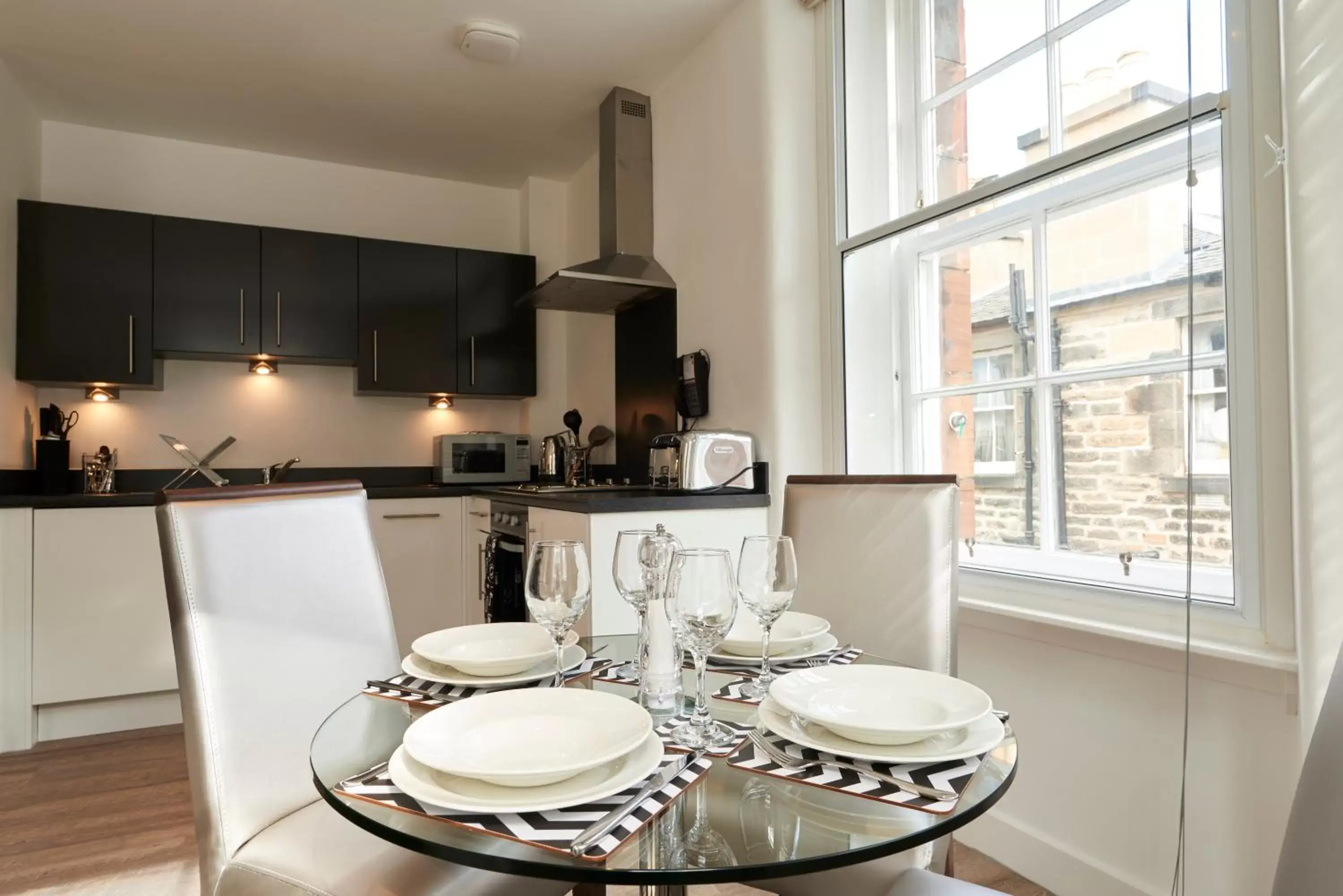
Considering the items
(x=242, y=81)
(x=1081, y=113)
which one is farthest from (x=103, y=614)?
(x=1081, y=113)

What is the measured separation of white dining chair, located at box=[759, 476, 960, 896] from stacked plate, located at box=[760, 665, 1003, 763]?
19.2 inches

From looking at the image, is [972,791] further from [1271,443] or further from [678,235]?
[678,235]

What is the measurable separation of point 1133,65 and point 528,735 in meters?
1.94

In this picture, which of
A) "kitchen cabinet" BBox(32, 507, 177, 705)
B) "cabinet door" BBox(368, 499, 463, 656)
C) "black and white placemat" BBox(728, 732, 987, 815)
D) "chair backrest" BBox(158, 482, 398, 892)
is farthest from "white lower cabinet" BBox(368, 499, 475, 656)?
"black and white placemat" BBox(728, 732, 987, 815)

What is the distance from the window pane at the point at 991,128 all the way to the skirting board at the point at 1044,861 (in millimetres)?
1701

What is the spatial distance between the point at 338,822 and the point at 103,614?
253 cm

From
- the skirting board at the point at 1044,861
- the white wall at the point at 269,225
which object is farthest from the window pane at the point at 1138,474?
the white wall at the point at 269,225

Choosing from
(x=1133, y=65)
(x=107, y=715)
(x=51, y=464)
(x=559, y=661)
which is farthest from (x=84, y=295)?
(x=1133, y=65)

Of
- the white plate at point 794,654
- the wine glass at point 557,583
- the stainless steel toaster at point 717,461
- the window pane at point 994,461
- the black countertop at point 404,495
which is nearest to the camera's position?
the wine glass at point 557,583

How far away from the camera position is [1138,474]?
172cm

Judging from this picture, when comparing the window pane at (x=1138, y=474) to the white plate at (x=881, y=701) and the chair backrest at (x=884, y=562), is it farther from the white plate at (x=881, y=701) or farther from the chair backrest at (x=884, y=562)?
the white plate at (x=881, y=701)

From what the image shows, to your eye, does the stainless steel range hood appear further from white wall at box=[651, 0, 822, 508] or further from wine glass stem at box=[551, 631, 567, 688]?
wine glass stem at box=[551, 631, 567, 688]

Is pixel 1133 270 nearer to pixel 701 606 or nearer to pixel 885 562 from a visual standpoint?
pixel 885 562

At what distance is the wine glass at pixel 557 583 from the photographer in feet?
3.13
